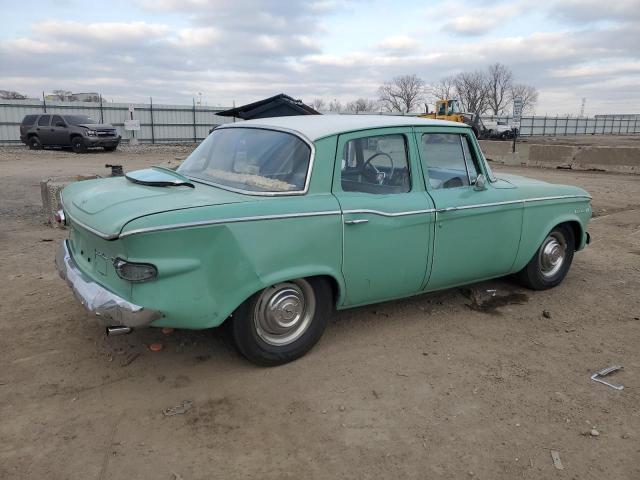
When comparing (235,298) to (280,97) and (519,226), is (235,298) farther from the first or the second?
(280,97)

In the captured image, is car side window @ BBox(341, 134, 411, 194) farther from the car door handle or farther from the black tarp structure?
the black tarp structure

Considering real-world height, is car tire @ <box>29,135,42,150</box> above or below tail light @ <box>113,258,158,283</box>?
below

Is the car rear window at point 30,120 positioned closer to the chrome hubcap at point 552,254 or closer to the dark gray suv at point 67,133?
the dark gray suv at point 67,133

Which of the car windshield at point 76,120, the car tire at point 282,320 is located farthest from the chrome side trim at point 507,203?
the car windshield at point 76,120

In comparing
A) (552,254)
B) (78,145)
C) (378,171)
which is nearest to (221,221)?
(378,171)

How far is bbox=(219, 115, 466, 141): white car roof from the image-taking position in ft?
11.8

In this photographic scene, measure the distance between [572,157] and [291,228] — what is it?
1612 centimetres

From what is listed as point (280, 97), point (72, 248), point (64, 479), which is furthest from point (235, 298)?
point (280, 97)

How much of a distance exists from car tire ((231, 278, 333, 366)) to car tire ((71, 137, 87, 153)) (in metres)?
22.1

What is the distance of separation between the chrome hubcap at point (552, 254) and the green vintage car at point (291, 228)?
0.37 m

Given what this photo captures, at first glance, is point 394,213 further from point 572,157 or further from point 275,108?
point 572,157

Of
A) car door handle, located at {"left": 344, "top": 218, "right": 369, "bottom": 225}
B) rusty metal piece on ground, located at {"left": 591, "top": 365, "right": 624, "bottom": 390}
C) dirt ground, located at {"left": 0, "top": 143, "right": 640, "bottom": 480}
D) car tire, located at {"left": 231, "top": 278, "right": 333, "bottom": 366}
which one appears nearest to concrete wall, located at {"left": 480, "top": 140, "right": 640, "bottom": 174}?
dirt ground, located at {"left": 0, "top": 143, "right": 640, "bottom": 480}

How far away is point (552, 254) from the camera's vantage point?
503 cm

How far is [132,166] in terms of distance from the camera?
16828 millimetres
